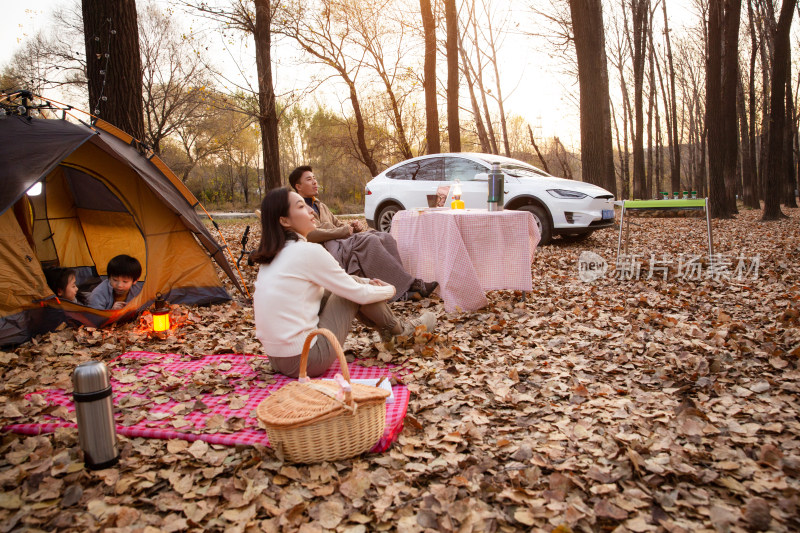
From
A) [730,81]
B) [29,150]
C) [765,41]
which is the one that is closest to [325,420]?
[29,150]

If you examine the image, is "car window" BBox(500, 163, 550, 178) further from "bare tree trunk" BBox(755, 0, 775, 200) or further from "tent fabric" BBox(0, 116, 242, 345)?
"bare tree trunk" BBox(755, 0, 775, 200)

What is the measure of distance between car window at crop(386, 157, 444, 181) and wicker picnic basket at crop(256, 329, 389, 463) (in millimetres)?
6846

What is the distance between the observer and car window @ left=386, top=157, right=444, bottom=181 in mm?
8864

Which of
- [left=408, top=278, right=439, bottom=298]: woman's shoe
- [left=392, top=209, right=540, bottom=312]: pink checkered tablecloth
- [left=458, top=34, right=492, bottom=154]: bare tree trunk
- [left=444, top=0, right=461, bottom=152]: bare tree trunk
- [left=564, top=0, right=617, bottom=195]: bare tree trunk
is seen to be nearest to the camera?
[left=392, top=209, right=540, bottom=312]: pink checkered tablecloth

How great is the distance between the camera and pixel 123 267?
16.1 ft

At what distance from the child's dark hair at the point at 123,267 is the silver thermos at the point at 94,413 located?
2.95 meters

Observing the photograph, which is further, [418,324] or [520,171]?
[520,171]

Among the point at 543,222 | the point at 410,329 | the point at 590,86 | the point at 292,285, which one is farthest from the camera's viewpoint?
the point at 590,86

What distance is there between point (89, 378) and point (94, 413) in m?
0.17

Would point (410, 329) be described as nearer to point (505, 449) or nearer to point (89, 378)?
point (505, 449)

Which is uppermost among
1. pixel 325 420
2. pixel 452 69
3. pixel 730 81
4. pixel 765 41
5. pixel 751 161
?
pixel 765 41

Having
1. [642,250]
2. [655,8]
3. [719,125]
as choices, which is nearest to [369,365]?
[642,250]

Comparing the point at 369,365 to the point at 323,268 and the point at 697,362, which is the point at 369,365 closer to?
the point at 323,268

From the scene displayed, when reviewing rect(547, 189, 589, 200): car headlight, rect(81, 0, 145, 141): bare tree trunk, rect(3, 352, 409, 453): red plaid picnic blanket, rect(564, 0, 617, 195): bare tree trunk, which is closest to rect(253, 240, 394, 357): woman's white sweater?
rect(3, 352, 409, 453): red plaid picnic blanket
